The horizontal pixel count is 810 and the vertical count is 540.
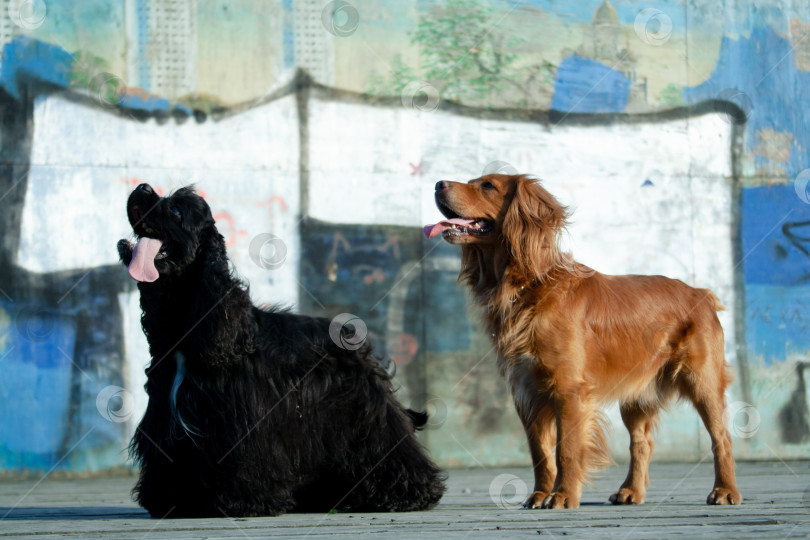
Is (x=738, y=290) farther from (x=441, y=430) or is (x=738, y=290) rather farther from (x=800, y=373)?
(x=441, y=430)

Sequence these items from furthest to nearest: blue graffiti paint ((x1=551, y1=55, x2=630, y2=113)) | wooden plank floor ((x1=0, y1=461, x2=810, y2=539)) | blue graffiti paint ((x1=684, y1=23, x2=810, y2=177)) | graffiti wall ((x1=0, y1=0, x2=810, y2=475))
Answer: blue graffiti paint ((x1=684, y1=23, x2=810, y2=177)), blue graffiti paint ((x1=551, y1=55, x2=630, y2=113)), graffiti wall ((x1=0, y1=0, x2=810, y2=475)), wooden plank floor ((x1=0, y1=461, x2=810, y2=539))

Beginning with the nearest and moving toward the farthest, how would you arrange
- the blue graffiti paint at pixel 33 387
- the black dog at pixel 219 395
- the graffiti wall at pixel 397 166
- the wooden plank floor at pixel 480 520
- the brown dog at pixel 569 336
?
the wooden plank floor at pixel 480 520 < the black dog at pixel 219 395 < the brown dog at pixel 569 336 < the blue graffiti paint at pixel 33 387 < the graffiti wall at pixel 397 166

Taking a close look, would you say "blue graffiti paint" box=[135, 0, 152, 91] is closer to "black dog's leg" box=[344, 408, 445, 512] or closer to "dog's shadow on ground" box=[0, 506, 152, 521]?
"dog's shadow on ground" box=[0, 506, 152, 521]

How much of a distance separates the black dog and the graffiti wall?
3748mm

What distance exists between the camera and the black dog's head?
13.2 ft

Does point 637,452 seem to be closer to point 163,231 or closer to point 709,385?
point 709,385

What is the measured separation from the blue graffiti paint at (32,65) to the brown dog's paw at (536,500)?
5464 mm

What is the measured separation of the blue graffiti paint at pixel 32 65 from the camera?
770 cm

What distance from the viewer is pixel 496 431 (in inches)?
329

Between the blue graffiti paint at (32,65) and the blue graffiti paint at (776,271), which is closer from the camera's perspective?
the blue graffiti paint at (32,65)

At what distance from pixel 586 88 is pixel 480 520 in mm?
5919

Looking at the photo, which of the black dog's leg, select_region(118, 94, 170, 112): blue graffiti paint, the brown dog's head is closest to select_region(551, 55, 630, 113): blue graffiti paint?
select_region(118, 94, 170, 112): blue graffiti paint

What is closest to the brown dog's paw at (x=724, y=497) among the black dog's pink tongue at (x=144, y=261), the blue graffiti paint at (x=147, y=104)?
the black dog's pink tongue at (x=144, y=261)

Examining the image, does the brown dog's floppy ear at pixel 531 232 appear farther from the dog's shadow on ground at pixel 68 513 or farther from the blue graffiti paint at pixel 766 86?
the blue graffiti paint at pixel 766 86
